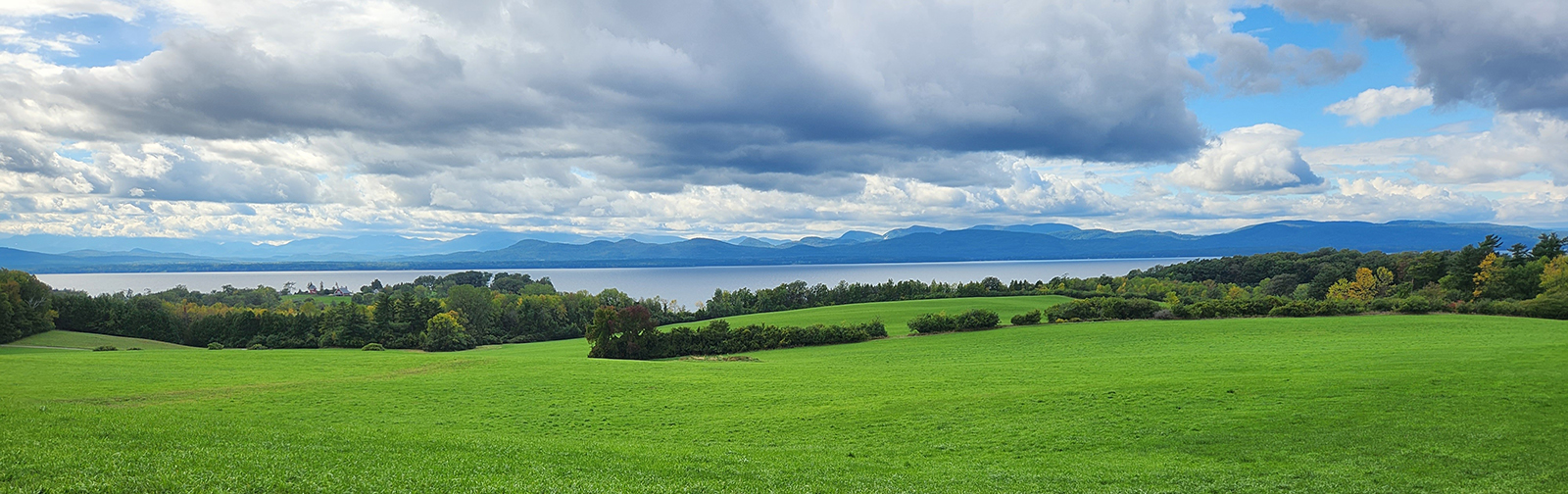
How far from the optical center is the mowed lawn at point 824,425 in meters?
14.6

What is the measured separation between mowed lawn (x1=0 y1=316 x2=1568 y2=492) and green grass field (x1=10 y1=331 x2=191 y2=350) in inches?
1642

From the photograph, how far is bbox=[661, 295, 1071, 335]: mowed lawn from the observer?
89.1 m

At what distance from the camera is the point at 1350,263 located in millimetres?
115812

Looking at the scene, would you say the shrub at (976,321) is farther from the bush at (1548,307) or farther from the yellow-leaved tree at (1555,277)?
the yellow-leaved tree at (1555,277)

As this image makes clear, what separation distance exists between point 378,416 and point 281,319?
82443mm

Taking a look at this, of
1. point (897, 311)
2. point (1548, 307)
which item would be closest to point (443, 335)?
point (897, 311)

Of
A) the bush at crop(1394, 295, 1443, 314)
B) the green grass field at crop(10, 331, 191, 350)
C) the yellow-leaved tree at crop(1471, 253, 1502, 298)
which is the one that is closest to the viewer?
the bush at crop(1394, 295, 1443, 314)

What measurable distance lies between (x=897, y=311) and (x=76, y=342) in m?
93.0

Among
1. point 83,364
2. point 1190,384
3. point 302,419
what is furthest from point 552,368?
point 1190,384

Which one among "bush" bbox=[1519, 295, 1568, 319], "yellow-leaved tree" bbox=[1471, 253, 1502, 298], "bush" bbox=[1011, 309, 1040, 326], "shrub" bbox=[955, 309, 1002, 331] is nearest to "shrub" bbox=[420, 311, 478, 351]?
"shrub" bbox=[955, 309, 1002, 331]

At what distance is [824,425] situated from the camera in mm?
23406

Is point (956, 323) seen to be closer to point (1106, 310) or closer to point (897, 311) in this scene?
point (1106, 310)

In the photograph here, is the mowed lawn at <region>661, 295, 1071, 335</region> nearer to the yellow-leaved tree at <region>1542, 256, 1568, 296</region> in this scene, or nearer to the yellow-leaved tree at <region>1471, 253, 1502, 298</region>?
the yellow-leaved tree at <region>1471, 253, 1502, 298</region>

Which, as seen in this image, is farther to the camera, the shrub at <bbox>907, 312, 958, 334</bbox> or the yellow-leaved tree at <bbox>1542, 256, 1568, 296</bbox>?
the shrub at <bbox>907, 312, 958, 334</bbox>
